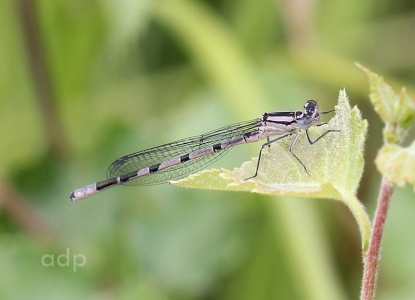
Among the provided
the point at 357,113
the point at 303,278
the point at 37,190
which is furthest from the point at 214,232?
the point at 357,113

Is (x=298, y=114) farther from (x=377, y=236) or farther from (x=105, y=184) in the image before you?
(x=377, y=236)

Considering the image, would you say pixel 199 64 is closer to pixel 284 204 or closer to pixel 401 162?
pixel 284 204

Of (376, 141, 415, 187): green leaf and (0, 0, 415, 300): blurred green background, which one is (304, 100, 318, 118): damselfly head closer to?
(0, 0, 415, 300): blurred green background

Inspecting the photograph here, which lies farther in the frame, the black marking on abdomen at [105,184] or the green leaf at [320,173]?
the black marking on abdomen at [105,184]

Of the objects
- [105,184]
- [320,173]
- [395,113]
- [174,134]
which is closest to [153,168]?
[105,184]

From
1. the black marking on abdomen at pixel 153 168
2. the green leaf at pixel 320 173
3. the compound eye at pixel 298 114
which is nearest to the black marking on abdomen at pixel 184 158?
the black marking on abdomen at pixel 153 168

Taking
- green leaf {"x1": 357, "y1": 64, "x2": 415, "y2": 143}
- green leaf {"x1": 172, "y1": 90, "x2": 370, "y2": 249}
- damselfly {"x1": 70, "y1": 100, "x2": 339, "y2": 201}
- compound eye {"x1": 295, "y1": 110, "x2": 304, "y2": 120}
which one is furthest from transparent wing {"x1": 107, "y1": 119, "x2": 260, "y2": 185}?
green leaf {"x1": 357, "y1": 64, "x2": 415, "y2": 143}

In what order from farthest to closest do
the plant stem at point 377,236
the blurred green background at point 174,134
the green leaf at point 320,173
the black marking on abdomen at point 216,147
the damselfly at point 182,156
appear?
the blurred green background at point 174,134 < the black marking on abdomen at point 216,147 < the damselfly at point 182,156 < the green leaf at point 320,173 < the plant stem at point 377,236

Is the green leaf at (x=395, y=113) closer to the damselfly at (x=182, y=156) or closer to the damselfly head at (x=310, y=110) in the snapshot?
the damselfly head at (x=310, y=110)
